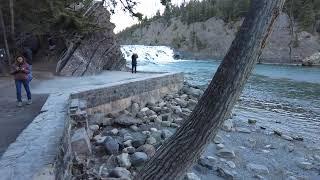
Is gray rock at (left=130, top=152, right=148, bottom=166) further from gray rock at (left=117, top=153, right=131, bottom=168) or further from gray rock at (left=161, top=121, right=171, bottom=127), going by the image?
gray rock at (left=161, top=121, right=171, bottom=127)

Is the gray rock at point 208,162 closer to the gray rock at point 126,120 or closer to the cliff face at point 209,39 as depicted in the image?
the gray rock at point 126,120

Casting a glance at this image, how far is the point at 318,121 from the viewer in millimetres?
16188

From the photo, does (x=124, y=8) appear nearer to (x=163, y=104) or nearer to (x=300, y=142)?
(x=163, y=104)

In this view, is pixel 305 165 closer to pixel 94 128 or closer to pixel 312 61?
pixel 94 128

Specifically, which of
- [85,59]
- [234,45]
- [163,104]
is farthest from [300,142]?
[85,59]

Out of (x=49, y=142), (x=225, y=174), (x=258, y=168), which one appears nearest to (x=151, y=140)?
(x=225, y=174)

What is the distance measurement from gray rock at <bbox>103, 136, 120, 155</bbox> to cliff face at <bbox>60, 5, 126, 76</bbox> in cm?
1108

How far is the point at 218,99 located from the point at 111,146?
263 inches

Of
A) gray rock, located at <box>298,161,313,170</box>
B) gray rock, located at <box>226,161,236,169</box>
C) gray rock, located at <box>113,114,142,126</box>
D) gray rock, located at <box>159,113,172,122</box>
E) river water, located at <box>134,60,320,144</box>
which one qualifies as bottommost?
river water, located at <box>134,60,320,144</box>

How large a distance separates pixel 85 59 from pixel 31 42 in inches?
214

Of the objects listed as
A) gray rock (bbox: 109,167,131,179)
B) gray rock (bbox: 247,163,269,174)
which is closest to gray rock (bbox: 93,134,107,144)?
gray rock (bbox: 109,167,131,179)

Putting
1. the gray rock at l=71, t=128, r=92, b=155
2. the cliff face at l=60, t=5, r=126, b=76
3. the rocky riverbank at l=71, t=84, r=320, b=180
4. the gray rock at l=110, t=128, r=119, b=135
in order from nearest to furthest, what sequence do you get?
the gray rock at l=71, t=128, r=92, b=155 → the rocky riverbank at l=71, t=84, r=320, b=180 → the gray rock at l=110, t=128, r=119, b=135 → the cliff face at l=60, t=5, r=126, b=76

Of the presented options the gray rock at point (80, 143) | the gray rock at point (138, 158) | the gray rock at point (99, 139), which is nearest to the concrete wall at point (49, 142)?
the gray rock at point (80, 143)

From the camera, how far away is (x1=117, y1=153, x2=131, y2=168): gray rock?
873cm
